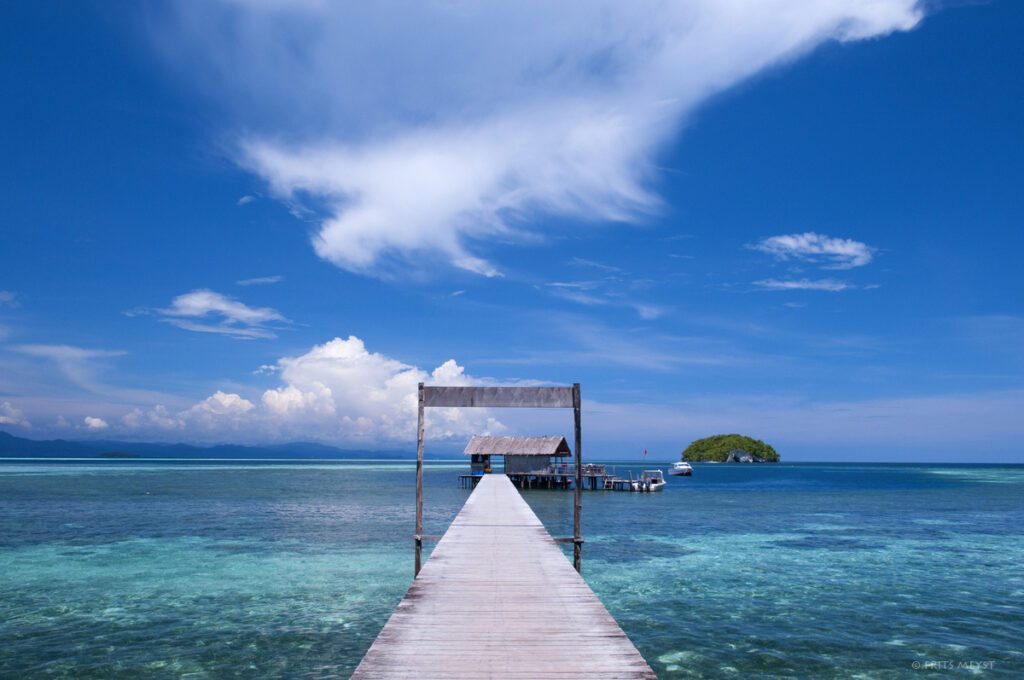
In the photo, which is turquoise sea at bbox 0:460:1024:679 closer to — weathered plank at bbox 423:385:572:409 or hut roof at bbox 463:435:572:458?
weathered plank at bbox 423:385:572:409

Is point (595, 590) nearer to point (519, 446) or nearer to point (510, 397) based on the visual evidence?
point (510, 397)

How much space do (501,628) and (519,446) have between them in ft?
166

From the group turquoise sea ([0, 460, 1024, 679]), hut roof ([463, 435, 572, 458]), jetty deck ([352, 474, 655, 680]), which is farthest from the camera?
hut roof ([463, 435, 572, 458])

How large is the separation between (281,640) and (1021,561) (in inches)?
958

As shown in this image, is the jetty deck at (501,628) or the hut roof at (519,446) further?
the hut roof at (519,446)

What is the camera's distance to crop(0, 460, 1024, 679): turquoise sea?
1148 cm

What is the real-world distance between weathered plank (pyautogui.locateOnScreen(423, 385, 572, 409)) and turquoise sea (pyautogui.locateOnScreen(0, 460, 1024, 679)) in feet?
15.9

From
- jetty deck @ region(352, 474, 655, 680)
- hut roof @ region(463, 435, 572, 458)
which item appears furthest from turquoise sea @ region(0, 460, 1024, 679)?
hut roof @ region(463, 435, 572, 458)

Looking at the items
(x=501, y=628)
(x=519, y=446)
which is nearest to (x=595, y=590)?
(x=501, y=628)

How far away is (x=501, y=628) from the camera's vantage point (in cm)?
719

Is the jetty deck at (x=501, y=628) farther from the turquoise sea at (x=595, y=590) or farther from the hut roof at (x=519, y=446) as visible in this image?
the hut roof at (x=519, y=446)

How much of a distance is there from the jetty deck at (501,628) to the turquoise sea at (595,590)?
9.39ft

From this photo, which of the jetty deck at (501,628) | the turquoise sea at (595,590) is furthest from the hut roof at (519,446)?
the jetty deck at (501,628)

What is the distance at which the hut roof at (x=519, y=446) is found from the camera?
56.4 metres
